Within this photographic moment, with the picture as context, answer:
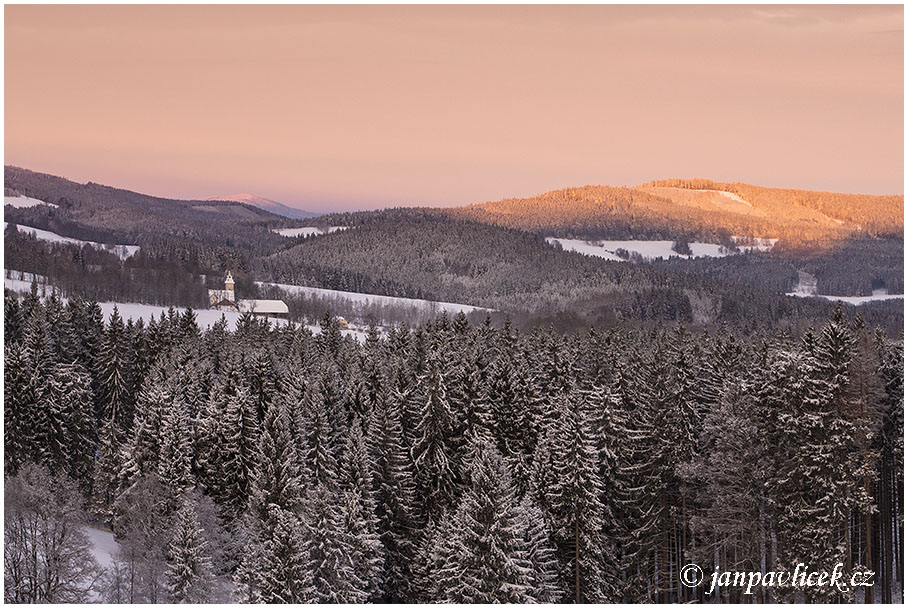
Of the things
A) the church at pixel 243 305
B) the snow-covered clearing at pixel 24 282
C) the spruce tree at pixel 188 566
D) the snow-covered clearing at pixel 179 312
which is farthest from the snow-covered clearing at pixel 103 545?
the church at pixel 243 305

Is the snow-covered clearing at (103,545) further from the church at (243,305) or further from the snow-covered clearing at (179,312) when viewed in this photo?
the church at (243,305)

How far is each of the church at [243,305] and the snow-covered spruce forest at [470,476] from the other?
4951 inches

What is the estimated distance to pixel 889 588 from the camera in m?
43.7

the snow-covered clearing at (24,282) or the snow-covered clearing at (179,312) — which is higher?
the snow-covered clearing at (24,282)

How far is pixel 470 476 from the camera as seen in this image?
44250mm

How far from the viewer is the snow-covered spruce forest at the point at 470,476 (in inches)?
1407

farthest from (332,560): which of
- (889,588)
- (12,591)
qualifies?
(889,588)

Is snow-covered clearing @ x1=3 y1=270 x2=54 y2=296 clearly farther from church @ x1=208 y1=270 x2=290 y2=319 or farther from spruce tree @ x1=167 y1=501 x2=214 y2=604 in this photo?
spruce tree @ x1=167 y1=501 x2=214 y2=604

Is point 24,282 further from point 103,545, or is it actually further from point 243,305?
point 103,545

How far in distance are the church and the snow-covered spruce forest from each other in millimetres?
125758

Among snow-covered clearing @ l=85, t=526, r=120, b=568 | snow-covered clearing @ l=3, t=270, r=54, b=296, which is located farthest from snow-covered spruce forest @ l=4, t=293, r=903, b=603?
snow-covered clearing @ l=3, t=270, r=54, b=296

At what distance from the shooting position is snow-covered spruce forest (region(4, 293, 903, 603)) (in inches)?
1407

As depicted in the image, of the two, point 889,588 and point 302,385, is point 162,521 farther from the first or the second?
point 889,588

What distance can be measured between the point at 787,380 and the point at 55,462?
45.7 meters
